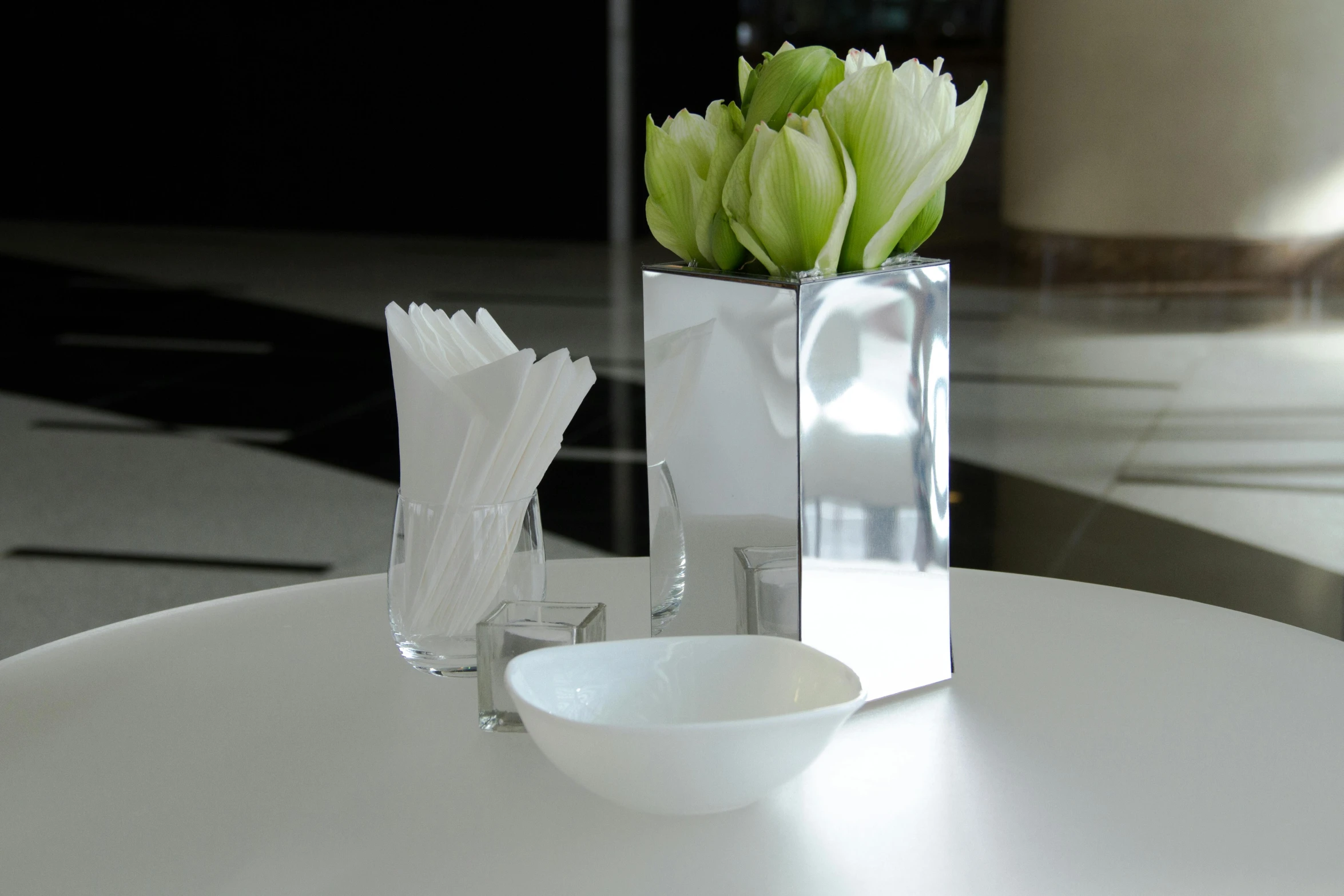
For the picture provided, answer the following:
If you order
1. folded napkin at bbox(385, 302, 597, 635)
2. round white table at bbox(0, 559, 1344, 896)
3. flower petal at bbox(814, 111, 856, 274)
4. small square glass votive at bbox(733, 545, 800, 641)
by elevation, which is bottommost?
round white table at bbox(0, 559, 1344, 896)

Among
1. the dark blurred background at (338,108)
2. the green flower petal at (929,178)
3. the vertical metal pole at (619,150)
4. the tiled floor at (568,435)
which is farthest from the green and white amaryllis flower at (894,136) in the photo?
the dark blurred background at (338,108)

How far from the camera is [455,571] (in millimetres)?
566

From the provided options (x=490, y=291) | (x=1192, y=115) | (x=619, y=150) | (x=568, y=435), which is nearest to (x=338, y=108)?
(x=619, y=150)

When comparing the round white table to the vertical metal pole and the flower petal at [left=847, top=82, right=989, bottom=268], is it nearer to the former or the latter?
the flower petal at [left=847, top=82, right=989, bottom=268]

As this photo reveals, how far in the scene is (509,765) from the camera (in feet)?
1.69

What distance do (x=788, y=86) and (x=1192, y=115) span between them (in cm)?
480

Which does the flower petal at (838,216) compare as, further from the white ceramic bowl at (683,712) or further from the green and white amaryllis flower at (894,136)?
the white ceramic bowl at (683,712)

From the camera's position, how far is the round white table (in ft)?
1.44

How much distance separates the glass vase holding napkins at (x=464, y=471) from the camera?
548 millimetres

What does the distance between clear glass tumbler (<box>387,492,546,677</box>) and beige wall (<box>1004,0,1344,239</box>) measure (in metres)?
4.80

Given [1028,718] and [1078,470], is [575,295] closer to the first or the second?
[1078,470]

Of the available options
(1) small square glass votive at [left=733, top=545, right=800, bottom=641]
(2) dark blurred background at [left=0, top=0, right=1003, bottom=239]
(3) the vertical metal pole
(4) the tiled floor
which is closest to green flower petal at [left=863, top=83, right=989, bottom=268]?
(1) small square glass votive at [left=733, top=545, right=800, bottom=641]

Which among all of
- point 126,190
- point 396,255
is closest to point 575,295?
point 396,255

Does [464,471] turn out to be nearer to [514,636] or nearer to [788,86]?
[514,636]
